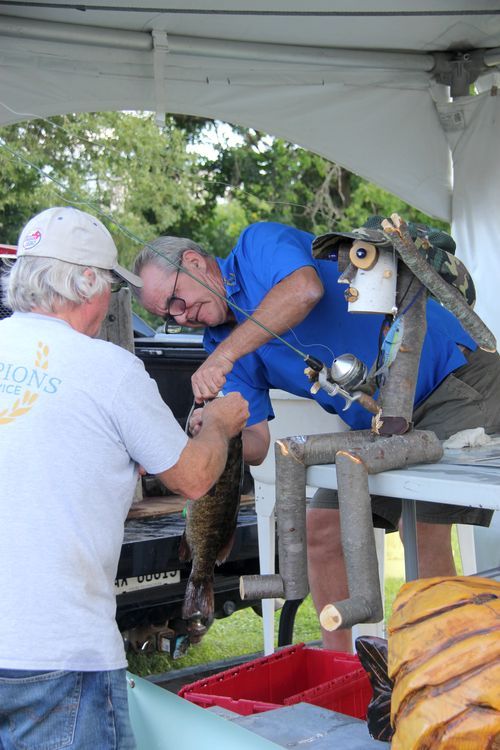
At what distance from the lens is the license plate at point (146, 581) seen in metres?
3.97

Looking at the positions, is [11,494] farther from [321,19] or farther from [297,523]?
[321,19]

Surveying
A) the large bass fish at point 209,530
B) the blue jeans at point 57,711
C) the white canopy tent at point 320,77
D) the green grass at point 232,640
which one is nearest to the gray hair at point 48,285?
the blue jeans at point 57,711

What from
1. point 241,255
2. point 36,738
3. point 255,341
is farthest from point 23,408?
point 241,255

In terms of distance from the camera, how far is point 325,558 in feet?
11.0

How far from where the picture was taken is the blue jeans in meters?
1.92

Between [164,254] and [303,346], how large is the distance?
645mm

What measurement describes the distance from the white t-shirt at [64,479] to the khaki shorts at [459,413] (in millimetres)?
1235

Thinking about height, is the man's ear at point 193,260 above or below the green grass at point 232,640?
above

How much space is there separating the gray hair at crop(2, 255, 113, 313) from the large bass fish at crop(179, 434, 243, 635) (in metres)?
0.99

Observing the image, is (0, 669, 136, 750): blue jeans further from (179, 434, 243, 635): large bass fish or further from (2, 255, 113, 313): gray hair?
(179, 434, 243, 635): large bass fish

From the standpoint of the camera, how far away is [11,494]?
6.43ft

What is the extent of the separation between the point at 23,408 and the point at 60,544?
0.31 metres

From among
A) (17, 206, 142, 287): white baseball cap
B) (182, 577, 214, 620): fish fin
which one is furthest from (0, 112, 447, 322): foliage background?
(17, 206, 142, 287): white baseball cap

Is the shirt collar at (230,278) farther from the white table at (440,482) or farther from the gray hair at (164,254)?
the white table at (440,482)
